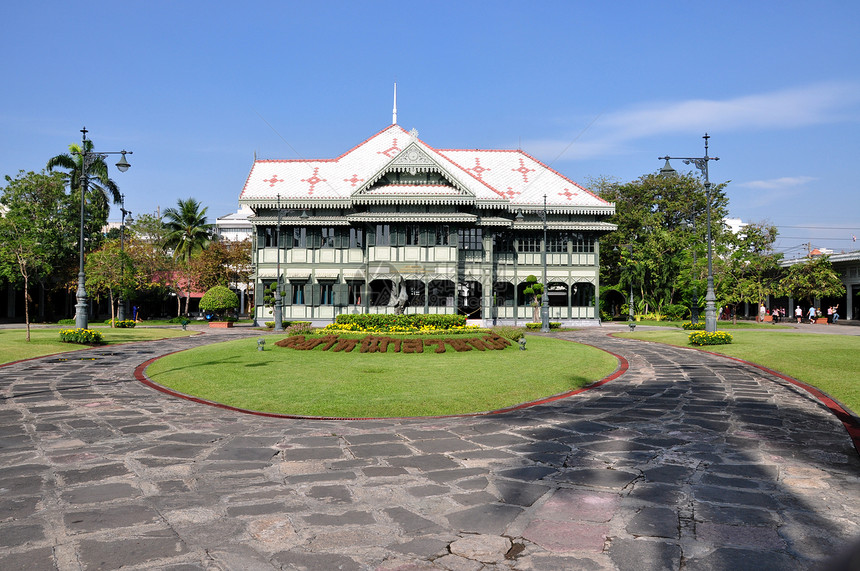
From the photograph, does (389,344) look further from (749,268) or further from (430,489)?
(749,268)

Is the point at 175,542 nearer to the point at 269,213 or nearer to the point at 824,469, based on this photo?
the point at 824,469

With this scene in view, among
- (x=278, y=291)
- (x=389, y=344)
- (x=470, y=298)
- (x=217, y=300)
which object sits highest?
(x=278, y=291)

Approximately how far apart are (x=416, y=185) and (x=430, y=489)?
106ft

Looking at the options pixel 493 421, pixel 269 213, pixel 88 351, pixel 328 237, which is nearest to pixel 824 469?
pixel 493 421

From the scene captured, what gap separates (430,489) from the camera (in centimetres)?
571

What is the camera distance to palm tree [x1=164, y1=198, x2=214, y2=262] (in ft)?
178

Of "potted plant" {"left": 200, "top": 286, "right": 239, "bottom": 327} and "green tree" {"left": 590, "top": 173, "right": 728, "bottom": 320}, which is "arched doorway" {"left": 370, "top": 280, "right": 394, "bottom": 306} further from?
"green tree" {"left": 590, "top": 173, "right": 728, "bottom": 320}

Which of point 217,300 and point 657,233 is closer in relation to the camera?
point 217,300

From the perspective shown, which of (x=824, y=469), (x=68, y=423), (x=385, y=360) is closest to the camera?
(x=824, y=469)

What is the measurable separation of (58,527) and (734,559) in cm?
553

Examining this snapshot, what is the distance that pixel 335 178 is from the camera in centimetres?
4044

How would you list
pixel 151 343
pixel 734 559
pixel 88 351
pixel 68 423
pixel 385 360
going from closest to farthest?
pixel 734 559, pixel 68 423, pixel 385 360, pixel 88 351, pixel 151 343

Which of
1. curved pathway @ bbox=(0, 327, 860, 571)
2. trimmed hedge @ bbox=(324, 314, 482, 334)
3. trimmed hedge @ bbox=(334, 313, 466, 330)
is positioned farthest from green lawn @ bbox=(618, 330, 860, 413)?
trimmed hedge @ bbox=(334, 313, 466, 330)

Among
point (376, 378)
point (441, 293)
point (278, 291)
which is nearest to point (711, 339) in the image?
point (376, 378)
